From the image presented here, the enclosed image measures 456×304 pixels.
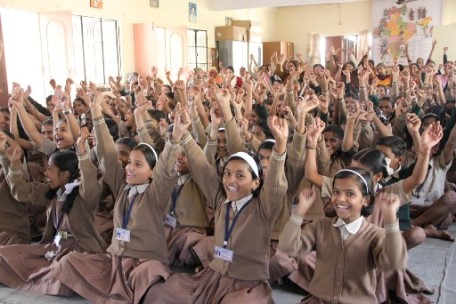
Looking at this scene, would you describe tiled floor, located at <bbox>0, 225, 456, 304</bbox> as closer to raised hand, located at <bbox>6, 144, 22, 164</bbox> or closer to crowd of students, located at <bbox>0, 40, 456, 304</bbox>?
crowd of students, located at <bbox>0, 40, 456, 304</bbox>

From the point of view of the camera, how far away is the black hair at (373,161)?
2340mm

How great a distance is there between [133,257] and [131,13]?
6.73 metres

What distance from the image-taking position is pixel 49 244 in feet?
8.96

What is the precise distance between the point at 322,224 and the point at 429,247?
1503mm

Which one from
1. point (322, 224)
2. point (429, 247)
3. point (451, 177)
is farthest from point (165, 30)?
point (322, 224)

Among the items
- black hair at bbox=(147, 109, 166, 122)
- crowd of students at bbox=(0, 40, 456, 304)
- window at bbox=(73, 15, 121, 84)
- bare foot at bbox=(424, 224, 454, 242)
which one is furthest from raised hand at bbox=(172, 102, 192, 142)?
window at bbox=(73, 15, 121, 84)

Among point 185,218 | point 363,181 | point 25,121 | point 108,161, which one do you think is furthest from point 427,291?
point 25,121

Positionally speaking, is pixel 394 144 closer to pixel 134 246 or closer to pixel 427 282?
pixel 427 282

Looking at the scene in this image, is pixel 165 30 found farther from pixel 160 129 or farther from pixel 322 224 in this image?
pixel 322 224

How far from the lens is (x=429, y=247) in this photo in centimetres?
304

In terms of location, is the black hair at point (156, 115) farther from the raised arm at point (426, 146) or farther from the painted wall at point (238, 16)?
the painted wall at point (238, 16)

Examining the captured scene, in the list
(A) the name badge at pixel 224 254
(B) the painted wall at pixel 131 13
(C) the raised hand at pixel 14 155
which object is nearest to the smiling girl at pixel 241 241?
(A) the name badge at pixel 224 254

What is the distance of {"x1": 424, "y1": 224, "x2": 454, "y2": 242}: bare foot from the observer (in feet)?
10.3

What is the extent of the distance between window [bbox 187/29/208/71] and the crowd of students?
643cm
